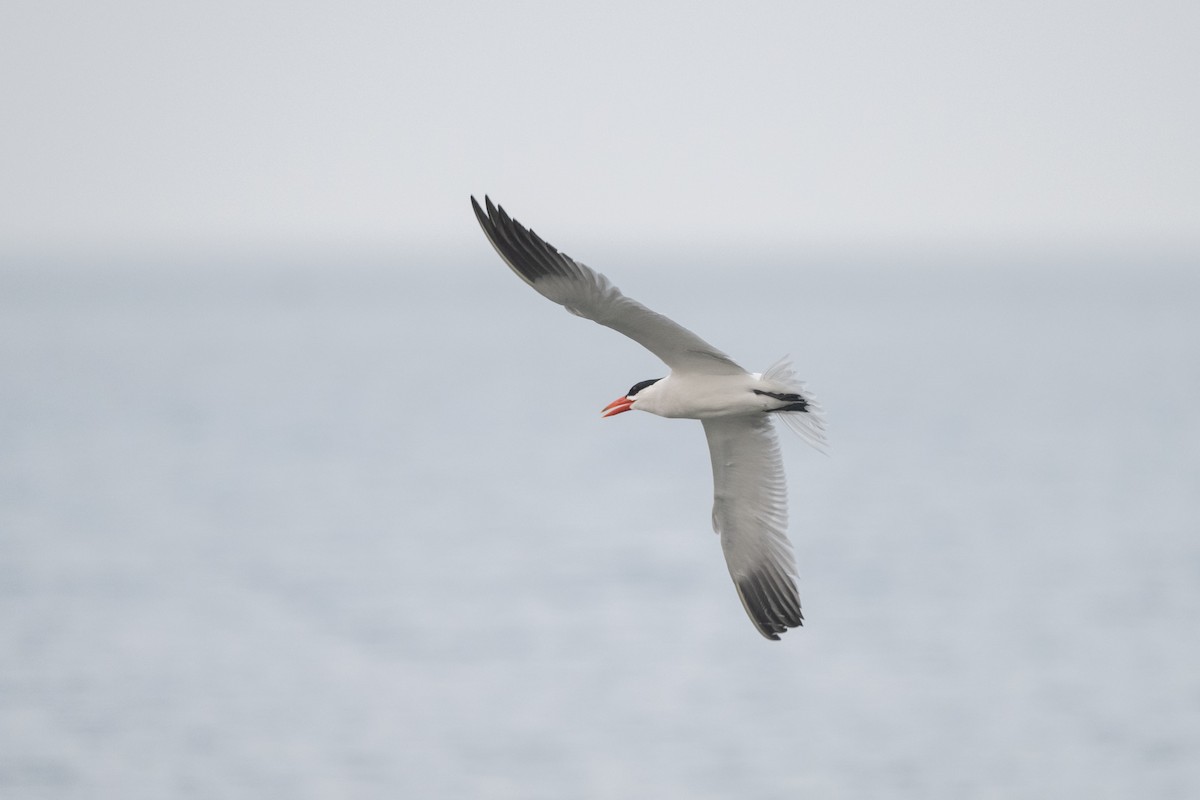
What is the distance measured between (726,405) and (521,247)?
1.77m

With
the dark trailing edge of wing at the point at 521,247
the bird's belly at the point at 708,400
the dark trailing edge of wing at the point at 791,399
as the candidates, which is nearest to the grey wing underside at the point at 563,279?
the dark trailing edge of wing at the point at 521,247

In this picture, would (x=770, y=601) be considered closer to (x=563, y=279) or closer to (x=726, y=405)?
(x=726, y=405)

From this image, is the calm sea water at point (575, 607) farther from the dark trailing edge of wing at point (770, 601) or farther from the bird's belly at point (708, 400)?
the bird's belly at point (708, 400)

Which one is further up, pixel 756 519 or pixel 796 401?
pixel 796 401

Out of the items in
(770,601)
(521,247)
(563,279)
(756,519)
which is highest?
(521,247)

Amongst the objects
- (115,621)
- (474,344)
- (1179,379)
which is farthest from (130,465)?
(474,344)

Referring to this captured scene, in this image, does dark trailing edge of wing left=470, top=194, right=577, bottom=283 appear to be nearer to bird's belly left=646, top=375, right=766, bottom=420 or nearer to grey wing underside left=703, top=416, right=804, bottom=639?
bird's belly left=646, top=375, right=766, bottom=420

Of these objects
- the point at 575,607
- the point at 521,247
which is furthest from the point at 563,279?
the point at 575,607

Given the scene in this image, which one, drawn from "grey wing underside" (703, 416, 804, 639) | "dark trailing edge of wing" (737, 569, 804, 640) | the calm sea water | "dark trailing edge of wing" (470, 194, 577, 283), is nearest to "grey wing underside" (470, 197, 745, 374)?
"dark trailing edge of wing" (470, 194, 577, 283)

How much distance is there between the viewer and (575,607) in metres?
28.7

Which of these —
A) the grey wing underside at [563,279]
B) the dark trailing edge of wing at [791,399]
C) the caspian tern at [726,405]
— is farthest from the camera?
the dark trailing edge of wing at [791,399]

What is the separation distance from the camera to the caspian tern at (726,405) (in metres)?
9.52

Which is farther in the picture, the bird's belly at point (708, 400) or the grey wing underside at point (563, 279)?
the bird's belly at point (708, 400)

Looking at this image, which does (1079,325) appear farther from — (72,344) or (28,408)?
(28,408)
